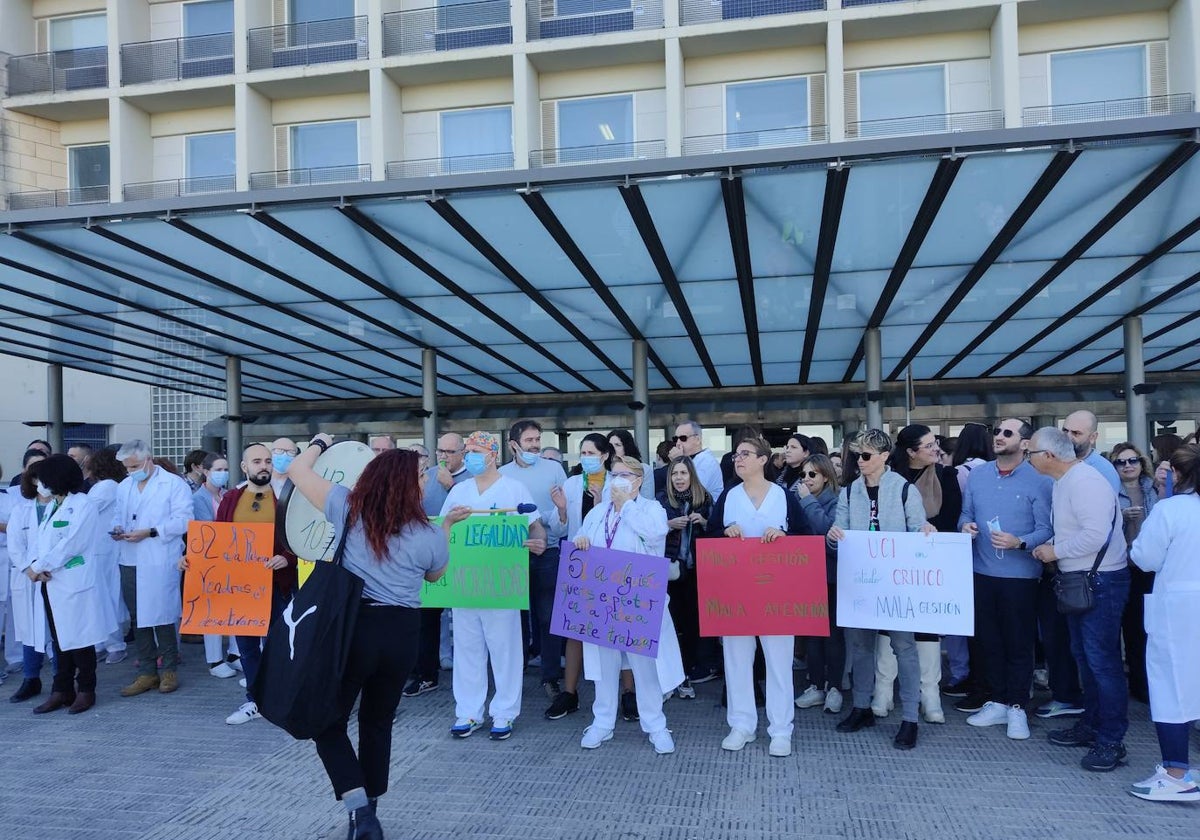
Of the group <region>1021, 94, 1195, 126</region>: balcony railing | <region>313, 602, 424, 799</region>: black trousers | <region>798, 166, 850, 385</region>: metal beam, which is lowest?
<region>313, 602, 424, 799</region>: black trousers

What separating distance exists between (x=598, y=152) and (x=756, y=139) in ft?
11.5

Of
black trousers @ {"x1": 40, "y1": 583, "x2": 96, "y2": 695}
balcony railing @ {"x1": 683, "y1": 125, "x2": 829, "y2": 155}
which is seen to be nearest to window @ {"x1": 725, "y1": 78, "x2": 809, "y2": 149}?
balcony railing @ {"x1": 683, "y1": 125, "x2": 829, "y2": 155}

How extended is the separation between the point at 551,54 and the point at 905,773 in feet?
57.1

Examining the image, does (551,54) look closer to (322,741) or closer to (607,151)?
(607,151)

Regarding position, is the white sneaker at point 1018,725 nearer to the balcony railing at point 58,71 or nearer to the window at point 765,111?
the window at point 765,111

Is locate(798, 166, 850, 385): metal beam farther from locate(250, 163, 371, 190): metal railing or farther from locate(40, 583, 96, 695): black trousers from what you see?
locate(250, 163, 371, 190): metal railing

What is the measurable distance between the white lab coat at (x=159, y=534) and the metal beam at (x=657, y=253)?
15.8ft

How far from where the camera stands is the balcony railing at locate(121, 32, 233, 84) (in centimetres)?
2083

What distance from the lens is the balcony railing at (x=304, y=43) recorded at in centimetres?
2017

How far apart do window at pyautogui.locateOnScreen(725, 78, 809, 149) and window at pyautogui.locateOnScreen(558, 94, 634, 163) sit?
89.4 inches

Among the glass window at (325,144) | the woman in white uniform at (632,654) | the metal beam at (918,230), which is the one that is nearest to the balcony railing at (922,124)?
the metal beam at (918,230)

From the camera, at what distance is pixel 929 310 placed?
13336 millimetres

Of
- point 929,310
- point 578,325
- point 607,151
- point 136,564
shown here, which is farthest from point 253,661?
point 607,151

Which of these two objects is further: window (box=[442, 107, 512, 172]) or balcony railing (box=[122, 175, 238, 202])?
balcony railing (box=[122, 175, 238, 202])
